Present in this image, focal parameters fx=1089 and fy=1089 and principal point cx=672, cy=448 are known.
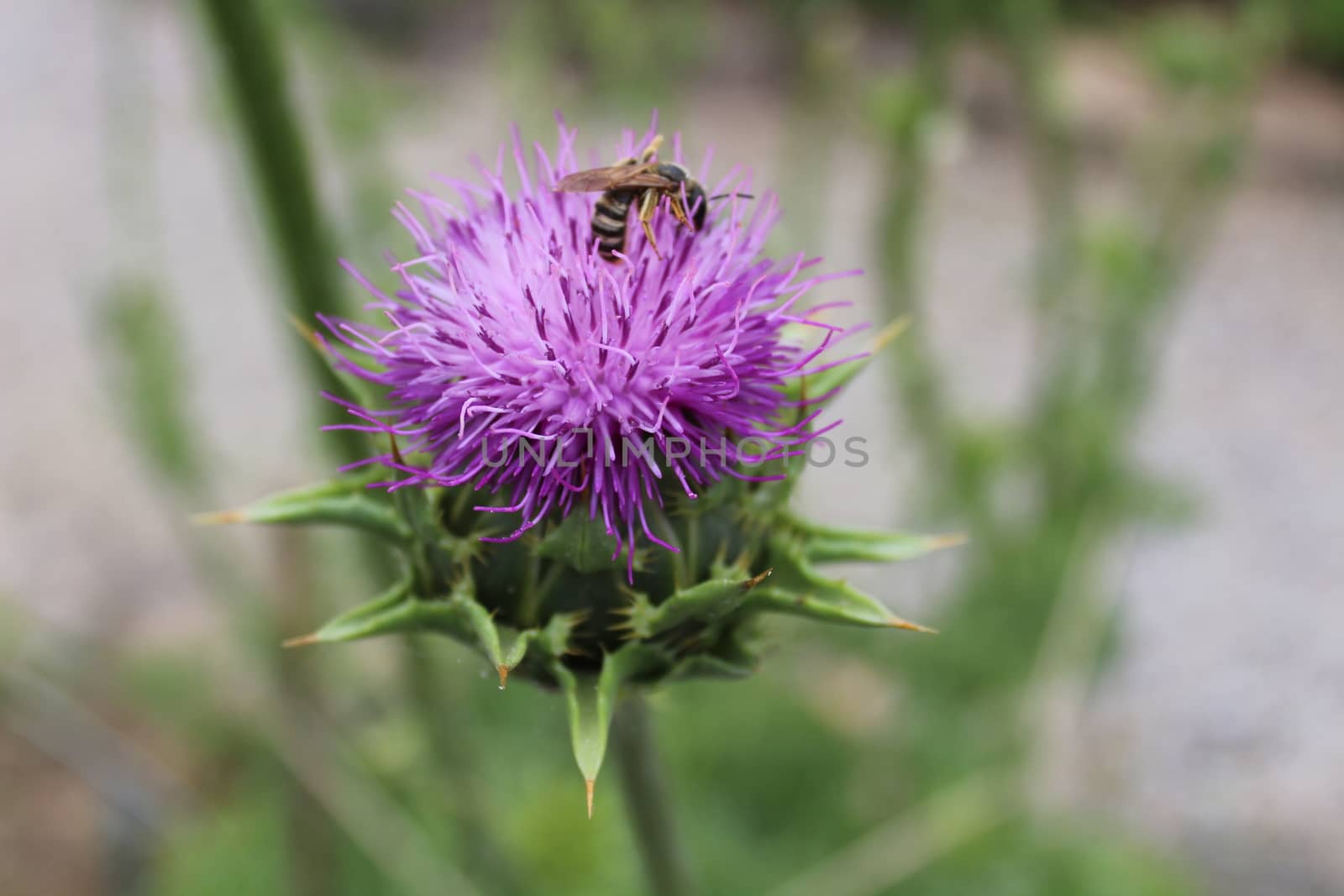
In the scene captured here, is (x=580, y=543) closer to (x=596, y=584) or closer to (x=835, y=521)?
(x=596, y=584)

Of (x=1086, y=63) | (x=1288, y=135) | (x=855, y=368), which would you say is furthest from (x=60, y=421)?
(x=1288, y=135)

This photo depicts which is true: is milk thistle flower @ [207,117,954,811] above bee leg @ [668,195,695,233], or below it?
below

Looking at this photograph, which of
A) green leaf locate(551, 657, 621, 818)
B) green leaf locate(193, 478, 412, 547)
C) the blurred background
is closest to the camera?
green leaf locate(551, 657, 621, 818)

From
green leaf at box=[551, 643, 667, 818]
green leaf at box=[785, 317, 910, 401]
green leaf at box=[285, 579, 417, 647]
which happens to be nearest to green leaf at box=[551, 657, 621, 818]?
green leaf at box=[551, 643, 667, 818]

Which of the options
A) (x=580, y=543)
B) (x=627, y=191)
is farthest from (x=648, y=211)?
(x=580, y=543)

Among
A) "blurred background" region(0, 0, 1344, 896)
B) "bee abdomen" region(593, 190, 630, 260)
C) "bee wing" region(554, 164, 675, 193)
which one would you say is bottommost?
"blurred background" region(0, 0, 1344, 896)

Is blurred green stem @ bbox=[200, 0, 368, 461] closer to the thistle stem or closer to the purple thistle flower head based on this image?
the purple thistle flower head
